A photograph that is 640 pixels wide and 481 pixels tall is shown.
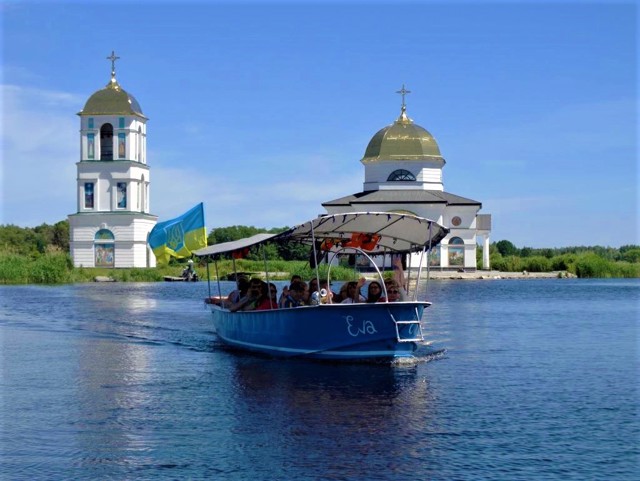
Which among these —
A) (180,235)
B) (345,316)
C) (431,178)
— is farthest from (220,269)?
(345,316)

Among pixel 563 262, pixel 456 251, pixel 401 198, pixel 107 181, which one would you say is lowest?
pixel 563 262

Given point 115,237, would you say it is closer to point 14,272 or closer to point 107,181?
point 107,181

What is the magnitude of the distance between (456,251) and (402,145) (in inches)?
465

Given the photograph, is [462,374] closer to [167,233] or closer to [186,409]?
[186,409]

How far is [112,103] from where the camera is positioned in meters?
95.9

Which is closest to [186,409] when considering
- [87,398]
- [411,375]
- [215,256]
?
[87,398]

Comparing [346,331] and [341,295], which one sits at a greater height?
[341,295]

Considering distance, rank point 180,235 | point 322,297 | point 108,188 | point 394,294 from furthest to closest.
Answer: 1. point 108,188
2. point 180,235
3. point 322,297
4. point 394,294

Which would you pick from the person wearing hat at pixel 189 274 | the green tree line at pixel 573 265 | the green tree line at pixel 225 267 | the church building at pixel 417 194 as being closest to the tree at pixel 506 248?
the green tree line at pixel 225 267

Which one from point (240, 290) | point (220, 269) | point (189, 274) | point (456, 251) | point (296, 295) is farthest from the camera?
point (456, 251)

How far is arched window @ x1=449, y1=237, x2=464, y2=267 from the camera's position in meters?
85.2

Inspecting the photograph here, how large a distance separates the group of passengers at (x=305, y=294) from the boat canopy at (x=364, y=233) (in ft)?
3.36

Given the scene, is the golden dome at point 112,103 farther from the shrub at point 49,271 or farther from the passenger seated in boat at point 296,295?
→ the passenger seated in boat at point 296,295

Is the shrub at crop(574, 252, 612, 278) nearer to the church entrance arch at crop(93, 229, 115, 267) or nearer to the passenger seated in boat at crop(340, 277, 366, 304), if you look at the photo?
the church entrance arch at crop(93, 229, 115, 267)
